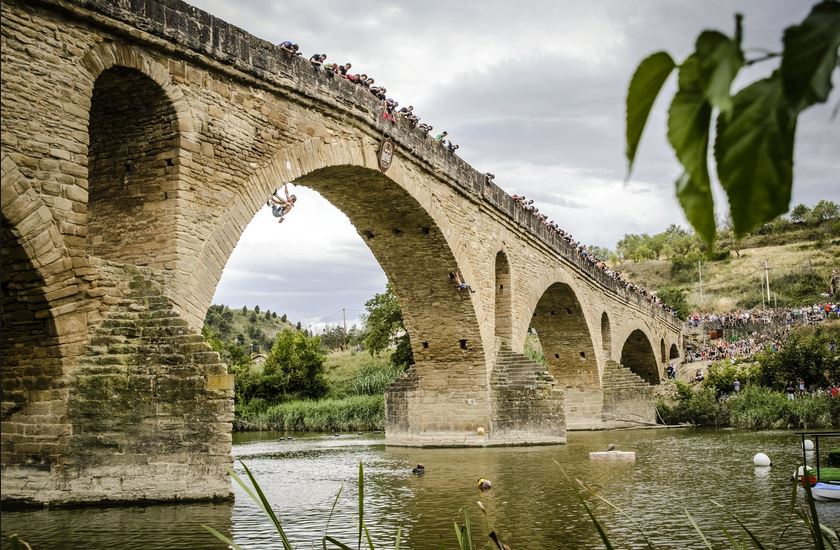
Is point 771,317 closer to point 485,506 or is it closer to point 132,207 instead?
point 485,506

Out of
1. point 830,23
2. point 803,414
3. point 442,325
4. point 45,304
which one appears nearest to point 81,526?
point 45,304

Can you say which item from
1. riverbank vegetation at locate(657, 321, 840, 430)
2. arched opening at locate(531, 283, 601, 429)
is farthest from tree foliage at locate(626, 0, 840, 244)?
arched opening at locate(531, 283, 601, 429)

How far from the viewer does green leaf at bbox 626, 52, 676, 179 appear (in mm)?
792

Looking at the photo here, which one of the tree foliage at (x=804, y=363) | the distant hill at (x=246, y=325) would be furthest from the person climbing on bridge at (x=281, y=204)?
the distant hill at (x=246, y=325)

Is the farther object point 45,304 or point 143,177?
point 143,177

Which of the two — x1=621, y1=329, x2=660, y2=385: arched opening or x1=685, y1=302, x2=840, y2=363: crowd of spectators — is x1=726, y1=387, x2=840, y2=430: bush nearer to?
x1=685, y1=302, x2=840, y2=363: crowd of spectators

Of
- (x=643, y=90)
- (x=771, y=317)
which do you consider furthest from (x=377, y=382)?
(x=643, y=90)

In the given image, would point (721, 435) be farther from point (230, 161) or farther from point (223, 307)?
point (223, 307)

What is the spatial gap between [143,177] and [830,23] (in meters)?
10.6

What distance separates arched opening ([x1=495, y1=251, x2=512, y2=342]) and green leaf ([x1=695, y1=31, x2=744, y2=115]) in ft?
69.2

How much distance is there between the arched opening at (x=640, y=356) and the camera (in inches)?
1665

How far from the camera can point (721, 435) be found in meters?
22.5

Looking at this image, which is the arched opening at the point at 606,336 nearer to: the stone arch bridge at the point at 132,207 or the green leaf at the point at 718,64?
the stone arch bridge at the point at 132,207

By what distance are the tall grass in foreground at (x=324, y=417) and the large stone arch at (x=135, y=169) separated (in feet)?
71.2
